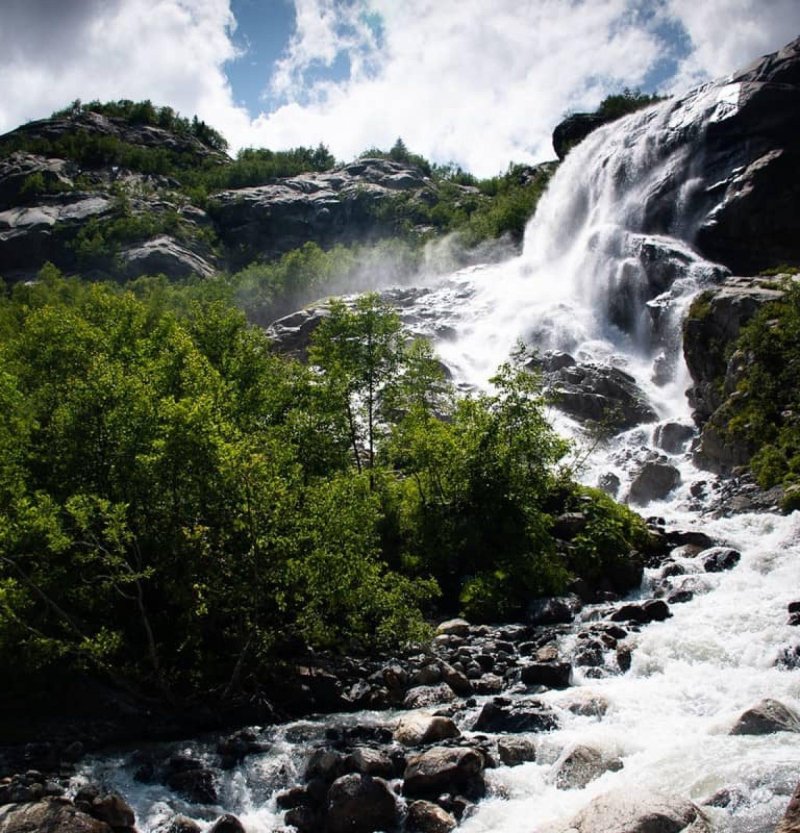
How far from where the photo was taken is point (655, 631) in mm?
18000

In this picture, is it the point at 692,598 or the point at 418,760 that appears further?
the point at 692,598

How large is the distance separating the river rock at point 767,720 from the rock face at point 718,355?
2289 centimetres

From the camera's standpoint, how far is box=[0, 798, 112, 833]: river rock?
10523 mm

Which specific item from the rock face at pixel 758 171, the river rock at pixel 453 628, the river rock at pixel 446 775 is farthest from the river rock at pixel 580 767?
the rock face at pixel 758 171

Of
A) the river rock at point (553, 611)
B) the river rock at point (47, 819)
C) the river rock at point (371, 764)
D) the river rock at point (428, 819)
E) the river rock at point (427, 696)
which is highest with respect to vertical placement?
the river rock at point (553, 611)

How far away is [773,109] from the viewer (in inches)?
2110

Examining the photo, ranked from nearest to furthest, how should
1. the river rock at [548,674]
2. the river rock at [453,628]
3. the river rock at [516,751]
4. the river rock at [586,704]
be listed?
1. the river rock at [516,751]
2. the river rock at [586,704]
3. the river rock at [548,674]
4. the river rock at [453,628]

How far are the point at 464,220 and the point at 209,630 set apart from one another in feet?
324

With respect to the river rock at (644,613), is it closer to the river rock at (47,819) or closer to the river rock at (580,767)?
the river rock at (580,767)

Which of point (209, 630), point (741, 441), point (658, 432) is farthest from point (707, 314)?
point (209, 630)

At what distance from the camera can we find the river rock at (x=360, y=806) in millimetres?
11117

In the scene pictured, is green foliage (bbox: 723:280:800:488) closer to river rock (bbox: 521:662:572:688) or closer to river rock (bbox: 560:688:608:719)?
river rock (bbox: 521:662:572:688)

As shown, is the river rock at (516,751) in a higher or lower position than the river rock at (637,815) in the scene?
lower

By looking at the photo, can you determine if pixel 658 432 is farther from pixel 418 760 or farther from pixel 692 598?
pixel 418 760
